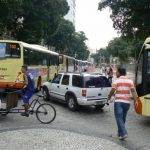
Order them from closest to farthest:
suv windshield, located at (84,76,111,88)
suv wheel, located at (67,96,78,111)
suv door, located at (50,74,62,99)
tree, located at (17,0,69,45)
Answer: suv windshield, located at (84,76,111,88)
suv wheel, located at (67,96,78,111)
suv door, located at (50,74,62,99)
tree, located at (17,0,69,45)

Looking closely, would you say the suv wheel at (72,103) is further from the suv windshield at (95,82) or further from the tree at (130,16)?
the tree at (130,16)

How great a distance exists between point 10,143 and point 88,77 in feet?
22.1

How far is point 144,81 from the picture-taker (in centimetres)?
1173

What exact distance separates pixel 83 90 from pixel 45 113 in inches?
121

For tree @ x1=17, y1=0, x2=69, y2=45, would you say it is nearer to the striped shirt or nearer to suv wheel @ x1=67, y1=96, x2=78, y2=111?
Answer: suv wheel @ x1=67, y1=96, x2=78, y2=111

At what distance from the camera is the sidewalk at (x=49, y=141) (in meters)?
8.10

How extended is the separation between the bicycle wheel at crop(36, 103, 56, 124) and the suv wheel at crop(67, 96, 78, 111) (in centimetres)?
297

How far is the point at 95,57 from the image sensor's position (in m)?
174

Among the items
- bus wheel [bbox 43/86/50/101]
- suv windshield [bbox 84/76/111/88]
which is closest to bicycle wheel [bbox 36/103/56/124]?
suv windshield [bbox 84/76/111/88]

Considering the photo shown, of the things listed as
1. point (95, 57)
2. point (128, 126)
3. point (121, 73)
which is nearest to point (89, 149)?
point (121, 73)

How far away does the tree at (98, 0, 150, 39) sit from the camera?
2658 cm

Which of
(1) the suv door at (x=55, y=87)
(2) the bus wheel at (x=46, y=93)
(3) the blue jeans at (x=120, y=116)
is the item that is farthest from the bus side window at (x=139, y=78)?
(2) the bus wheel at (x=46, y=93)

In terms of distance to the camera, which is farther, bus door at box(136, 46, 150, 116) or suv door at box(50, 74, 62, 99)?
suv door at box(50, 74, 62, 99)

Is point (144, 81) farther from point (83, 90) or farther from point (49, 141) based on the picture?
point (49, 141)
